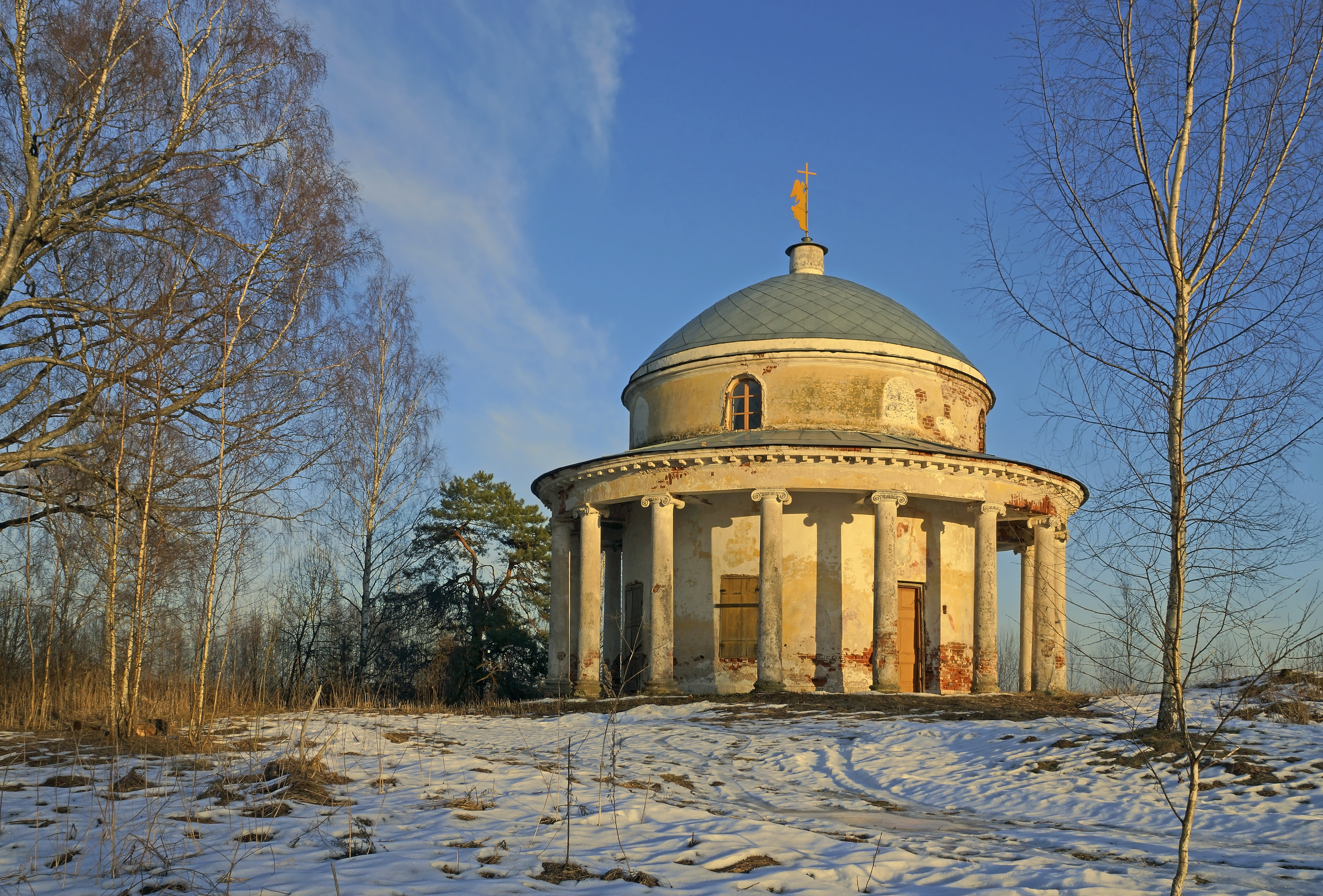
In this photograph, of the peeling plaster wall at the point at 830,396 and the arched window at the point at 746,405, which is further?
the arched window at the point at 746,405

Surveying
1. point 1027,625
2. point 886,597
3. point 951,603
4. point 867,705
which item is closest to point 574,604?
point 886,597

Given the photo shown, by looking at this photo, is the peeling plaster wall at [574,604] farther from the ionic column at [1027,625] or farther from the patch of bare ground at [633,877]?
the patch of bare ground at [633,877]

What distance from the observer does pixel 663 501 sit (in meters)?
20.3

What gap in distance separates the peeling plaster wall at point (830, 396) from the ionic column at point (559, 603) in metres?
3.08

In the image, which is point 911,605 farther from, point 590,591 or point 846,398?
point 590,591

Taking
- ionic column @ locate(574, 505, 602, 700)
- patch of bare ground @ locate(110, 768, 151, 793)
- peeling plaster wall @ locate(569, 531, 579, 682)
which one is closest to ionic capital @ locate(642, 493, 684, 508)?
ionic column @ locate(574, 505, 602, 700)

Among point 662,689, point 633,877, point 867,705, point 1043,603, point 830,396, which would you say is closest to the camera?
point 633,877

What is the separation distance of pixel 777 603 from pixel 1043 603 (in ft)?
17.6

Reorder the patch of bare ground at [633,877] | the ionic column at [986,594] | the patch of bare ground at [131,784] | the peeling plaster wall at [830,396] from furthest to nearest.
→ 1. the peeling plaster wall at [830,396]
2. the ionic column at [986,594]
3. the patch of bare ground at [131,784]
4. the patch of bare ground at [633,877]

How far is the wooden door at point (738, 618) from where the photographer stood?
68.2ft

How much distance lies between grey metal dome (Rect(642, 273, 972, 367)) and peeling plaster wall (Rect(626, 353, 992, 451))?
1.61 ft

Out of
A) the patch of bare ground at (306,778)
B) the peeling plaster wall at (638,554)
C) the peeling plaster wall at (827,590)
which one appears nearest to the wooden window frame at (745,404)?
the peeling plaster wall at (827,590)

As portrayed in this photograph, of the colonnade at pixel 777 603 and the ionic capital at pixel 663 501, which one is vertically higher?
the ionic capital at pixel 663 501

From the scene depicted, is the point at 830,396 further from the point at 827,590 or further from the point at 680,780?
the point at 680,780
